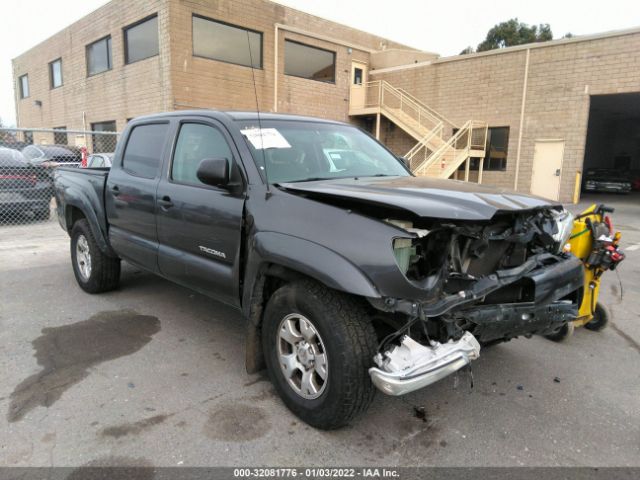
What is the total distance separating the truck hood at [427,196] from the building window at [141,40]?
636 inches

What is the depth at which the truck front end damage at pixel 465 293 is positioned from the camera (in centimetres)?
243

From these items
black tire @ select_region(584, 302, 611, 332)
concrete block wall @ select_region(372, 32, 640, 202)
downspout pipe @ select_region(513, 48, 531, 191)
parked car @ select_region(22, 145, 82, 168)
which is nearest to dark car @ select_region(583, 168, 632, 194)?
concrete block wall @ select_region(372, 32, 640, 202)

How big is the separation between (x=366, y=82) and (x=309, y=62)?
3.35 meters

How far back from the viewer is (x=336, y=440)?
2.74 metres

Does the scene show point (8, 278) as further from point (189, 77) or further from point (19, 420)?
point (189, 77)

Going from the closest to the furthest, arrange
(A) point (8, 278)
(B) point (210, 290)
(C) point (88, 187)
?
(B) point (210, 290)
(C) point (88, 187)
(A) point (8, 278)

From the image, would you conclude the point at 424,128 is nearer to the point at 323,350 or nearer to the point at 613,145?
the point at 613,145

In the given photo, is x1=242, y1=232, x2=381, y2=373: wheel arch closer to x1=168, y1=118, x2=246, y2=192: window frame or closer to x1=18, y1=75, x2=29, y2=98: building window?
x1=168, y1=118, x2=246, y2=192: window frame

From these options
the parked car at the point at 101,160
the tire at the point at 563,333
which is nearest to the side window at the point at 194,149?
the tire at the point at 563,333

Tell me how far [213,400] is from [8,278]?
447 centimetres

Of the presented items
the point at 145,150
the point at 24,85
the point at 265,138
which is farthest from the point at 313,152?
the point at 24,85

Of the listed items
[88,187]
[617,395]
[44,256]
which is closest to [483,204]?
[617,395]

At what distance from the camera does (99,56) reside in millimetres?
20594

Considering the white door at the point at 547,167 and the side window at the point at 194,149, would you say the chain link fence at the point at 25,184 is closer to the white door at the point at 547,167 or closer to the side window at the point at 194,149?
the side window at the point at 194,149
